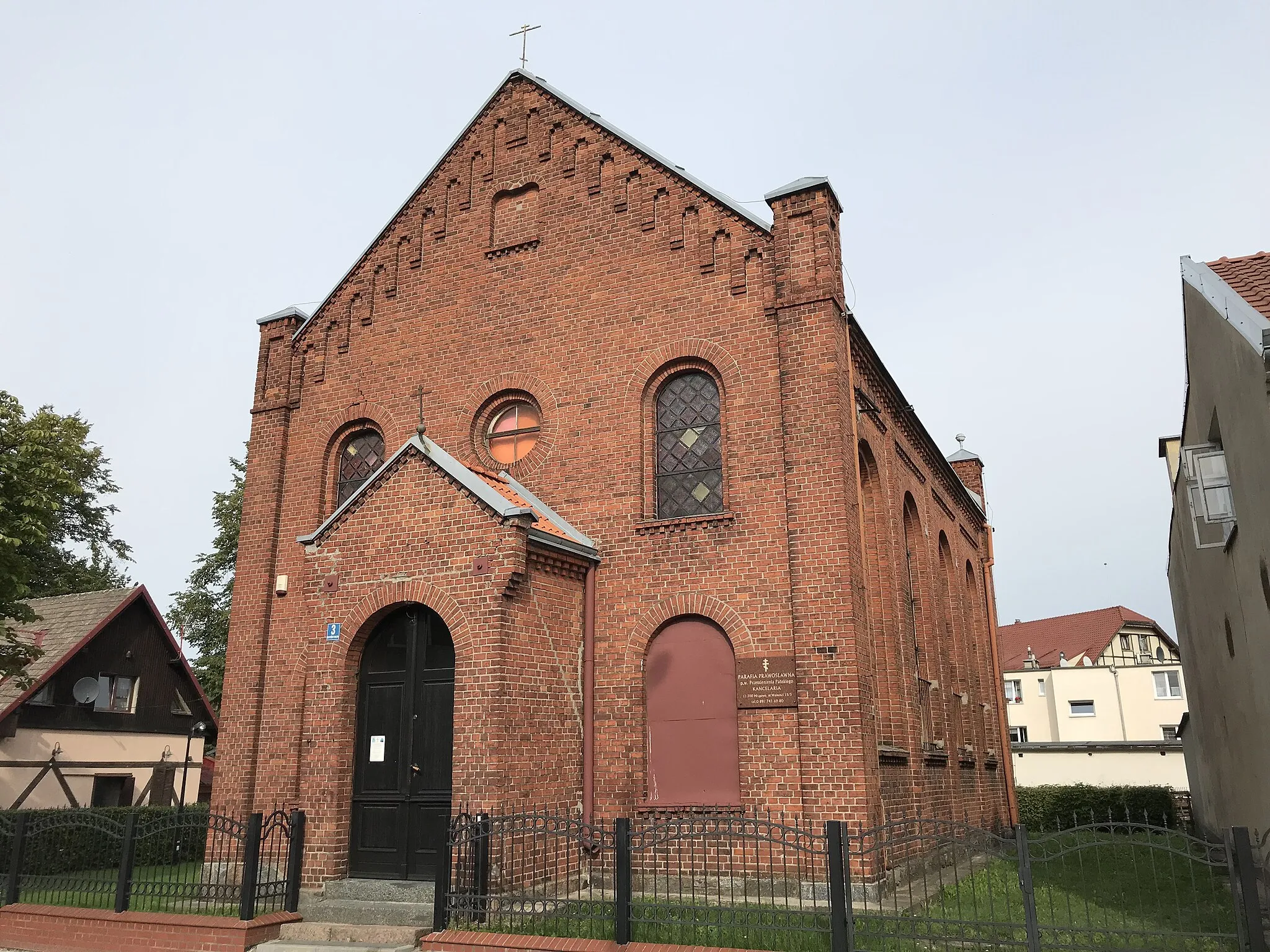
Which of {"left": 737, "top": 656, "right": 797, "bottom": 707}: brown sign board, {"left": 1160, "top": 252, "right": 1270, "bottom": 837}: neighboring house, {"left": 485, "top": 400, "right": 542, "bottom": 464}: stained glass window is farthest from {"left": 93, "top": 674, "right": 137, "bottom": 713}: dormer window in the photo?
{"left": 1160, "top": 252, "right": 1270, "bottom": 837}: neighboring house

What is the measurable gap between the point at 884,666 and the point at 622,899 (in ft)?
20.3

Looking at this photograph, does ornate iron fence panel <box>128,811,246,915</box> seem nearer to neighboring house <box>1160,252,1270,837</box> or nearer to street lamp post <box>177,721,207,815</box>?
neighboring house <box>1160,252,1270,837</box>

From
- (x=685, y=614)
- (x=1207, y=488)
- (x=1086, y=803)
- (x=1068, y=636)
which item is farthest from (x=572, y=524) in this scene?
(x=1068, y=636)

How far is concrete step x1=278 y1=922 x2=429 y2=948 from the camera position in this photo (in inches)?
387

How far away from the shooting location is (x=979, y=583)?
2447 centimetres

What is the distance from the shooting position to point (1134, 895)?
1309cm

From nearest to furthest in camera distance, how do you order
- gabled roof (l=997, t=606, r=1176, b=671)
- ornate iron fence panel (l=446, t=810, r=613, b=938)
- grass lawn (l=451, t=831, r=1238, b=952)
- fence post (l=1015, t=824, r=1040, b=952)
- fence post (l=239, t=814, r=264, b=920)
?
fence post (l=1015, t=824, r=1040, b=952) → grass lawn (l=451, t=831, r=1238, b=952) → ornate iron fence panel (l=446, t=810, r=613, b=938) → fence post (l=239, t=814, r=264, b=920) → gabled roof (l=997, t=606, r=1176, b=671)

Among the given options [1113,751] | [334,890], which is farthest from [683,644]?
[1113,751]

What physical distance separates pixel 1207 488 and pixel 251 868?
10832 millimetres

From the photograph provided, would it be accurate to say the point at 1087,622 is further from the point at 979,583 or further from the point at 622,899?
the point at 622,899

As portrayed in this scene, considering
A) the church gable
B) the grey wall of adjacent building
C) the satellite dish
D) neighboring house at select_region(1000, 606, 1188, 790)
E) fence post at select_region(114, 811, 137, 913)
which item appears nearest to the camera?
the grey wall of adjacent building

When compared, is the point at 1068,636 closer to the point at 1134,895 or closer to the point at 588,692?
the point at 1134,895

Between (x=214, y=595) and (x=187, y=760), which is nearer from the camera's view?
(x=187, y=760)

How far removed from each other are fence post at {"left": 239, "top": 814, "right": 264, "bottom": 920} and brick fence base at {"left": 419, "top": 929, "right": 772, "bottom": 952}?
2.09m
